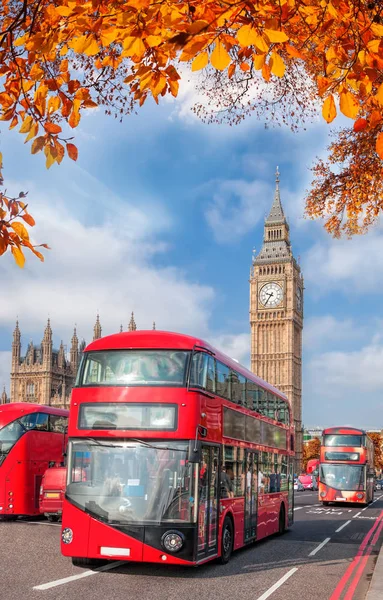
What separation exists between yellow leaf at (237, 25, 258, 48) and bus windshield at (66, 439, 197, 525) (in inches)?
294

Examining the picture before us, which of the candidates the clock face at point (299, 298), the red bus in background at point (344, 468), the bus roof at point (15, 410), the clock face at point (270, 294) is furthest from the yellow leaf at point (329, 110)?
the clock face at point (299, 298)

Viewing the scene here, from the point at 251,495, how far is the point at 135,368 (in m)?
5.05

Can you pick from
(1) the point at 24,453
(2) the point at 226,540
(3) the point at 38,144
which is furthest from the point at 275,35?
(1) the point at 24,453

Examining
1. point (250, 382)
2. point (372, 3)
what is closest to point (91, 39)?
point (372, 3)

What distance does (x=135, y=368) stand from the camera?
1162cm

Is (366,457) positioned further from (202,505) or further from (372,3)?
(372,3)

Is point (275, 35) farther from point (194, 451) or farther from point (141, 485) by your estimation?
point (141, 485)

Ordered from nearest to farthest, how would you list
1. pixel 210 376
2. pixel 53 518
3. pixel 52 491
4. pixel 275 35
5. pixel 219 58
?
pixel 275 35
pixel 219 58
pixel 210 376
pixel 52 491
pixel 53 518

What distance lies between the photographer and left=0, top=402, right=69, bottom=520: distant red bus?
20.7 metres

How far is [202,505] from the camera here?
1142 cm

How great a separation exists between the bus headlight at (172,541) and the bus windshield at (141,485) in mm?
202

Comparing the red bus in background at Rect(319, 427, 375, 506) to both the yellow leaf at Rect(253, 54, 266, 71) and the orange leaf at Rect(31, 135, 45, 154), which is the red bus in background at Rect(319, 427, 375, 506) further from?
the yellow leaf at Rect(253, 54, 266, 71)

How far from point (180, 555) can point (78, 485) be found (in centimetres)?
189

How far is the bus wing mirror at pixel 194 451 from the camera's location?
10938 millimetres
